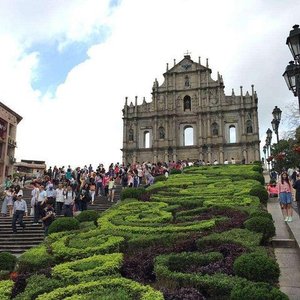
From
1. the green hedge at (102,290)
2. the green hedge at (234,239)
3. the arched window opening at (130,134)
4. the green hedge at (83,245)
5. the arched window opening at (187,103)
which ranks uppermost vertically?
the arched window opening at (187,103)

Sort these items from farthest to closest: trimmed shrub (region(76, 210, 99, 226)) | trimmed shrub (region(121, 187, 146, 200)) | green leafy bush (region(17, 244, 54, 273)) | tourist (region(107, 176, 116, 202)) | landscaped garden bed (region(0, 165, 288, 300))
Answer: tourist (region(107, 176, 116, 202)) → trimmed shrub (region(121, 187, 146, 200)) → trimmed shrub (region(76, 210, 99, 226)) → green leafy bush (region(17, 244, 54, 273)) → landscaped garden bed (region(0, 165, 288, 300))

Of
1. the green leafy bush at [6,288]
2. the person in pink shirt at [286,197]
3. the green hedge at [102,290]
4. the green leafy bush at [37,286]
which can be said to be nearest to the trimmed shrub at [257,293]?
the green hedge at [102,290]

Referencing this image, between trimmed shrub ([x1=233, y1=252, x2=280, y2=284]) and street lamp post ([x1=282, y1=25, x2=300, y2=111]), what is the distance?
3959mm

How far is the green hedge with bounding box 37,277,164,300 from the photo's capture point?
6.12m

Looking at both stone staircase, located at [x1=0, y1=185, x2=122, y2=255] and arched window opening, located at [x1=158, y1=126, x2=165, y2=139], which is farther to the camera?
arched window opening, located at [x1=158, y1=126, x2=165, y2=139]

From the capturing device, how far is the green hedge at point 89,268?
7.33 meters

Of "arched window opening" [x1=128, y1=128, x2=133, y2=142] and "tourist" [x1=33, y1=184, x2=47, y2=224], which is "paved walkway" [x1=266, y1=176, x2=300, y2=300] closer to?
"tourist" [x1=33, y1=184, x2=47, y2=224]

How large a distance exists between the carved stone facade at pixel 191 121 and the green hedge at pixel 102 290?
150 feet

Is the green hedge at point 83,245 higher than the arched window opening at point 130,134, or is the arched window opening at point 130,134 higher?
the arched window opening at point 130,134

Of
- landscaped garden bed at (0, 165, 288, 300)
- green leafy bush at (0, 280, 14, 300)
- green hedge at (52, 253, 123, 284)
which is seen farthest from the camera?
green hedge at (52, 253, 123, 284)

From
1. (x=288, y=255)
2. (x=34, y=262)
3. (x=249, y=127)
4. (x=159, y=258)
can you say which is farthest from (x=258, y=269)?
(x=249, y=127)

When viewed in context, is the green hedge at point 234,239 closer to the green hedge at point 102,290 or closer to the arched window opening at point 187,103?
the green hedge at point 102,290

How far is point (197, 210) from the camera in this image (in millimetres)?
12688

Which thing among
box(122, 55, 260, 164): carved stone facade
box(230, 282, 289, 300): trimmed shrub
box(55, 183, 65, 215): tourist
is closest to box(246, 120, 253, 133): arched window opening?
box(122, 55, 260, 164): carved stone facade
